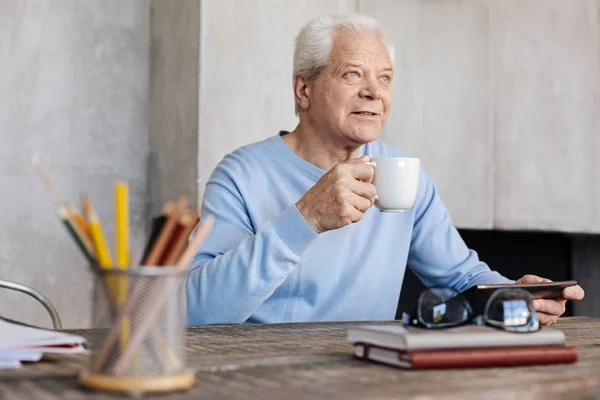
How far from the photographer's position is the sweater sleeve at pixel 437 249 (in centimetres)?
192

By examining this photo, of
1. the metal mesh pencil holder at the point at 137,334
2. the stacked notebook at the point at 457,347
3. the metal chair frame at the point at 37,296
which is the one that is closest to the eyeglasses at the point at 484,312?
the stacked notebook at the point at 457,347

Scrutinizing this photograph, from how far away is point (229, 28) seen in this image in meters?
2.38

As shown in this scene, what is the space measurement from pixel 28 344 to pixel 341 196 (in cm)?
62

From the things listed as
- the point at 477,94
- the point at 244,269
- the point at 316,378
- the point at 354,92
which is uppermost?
the point at 477,94

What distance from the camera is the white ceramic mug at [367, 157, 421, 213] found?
1.32 m

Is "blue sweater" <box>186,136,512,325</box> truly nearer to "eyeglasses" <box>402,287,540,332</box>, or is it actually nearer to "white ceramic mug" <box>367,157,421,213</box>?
"white ceramic mug" <box>367,157,421,213</box>

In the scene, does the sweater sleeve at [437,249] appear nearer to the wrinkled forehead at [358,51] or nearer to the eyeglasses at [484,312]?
the wrinkled forehead at [358,51]

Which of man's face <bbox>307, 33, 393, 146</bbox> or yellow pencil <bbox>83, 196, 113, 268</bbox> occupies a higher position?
man's face <bbox>307, 33, 393, 146</bbox>

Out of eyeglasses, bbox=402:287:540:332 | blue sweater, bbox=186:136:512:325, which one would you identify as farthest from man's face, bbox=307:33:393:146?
eyeglasses, bbox=402:287:540:332

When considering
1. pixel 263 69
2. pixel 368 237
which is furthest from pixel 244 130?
pixel 368 237

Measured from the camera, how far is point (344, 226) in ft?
5.25

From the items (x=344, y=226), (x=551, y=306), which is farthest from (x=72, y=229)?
(x=551, y=306)

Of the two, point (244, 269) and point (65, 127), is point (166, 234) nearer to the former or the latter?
point (244, 269)

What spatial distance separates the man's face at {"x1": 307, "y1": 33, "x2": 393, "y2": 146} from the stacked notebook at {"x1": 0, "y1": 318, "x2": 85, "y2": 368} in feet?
3.18
